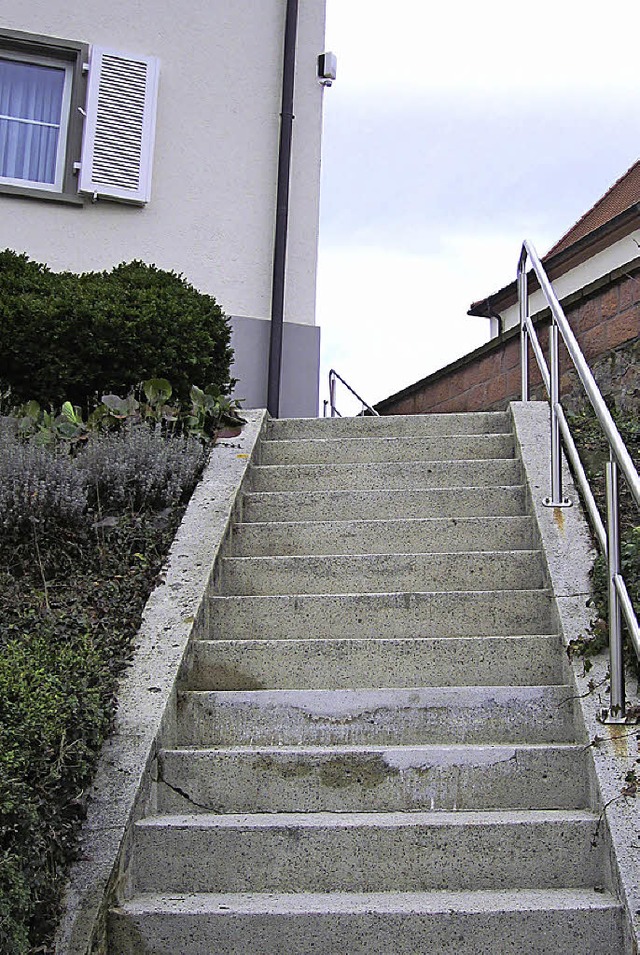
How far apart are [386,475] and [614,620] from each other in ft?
7.17

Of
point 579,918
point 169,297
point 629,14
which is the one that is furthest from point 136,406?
point 629,14

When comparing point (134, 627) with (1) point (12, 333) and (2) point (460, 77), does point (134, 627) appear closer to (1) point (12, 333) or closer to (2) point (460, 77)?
(1) point (12, 333)

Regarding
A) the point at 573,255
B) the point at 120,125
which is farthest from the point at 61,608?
the point at 573,255

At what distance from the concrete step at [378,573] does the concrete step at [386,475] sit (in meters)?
0.85

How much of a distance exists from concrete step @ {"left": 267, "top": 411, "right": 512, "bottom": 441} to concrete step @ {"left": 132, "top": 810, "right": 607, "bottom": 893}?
3.08 metres

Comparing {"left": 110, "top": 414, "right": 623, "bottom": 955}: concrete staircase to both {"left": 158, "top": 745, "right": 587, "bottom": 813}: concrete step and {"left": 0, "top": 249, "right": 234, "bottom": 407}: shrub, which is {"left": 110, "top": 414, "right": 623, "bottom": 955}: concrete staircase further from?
{"left": 0, "top": 249, "right": 234, "bottom": 407}: shrub

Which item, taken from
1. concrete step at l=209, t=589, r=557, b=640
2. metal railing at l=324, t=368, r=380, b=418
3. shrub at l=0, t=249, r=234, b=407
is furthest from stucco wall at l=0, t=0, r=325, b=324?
concrete step at l=209, t=589, r=557, b=640

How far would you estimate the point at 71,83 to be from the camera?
321 inches

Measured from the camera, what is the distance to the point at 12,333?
605 centimetres

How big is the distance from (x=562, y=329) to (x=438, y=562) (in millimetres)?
1087

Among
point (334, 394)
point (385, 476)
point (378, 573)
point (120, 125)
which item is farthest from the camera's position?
point (334, 394)

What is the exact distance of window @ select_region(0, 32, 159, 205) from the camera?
7.83 meters

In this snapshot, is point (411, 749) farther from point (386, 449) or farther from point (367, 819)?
point (386, 449)

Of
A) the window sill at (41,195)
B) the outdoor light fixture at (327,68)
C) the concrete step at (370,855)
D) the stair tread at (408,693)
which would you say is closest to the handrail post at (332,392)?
the outdoor light fixture at (327,68)
